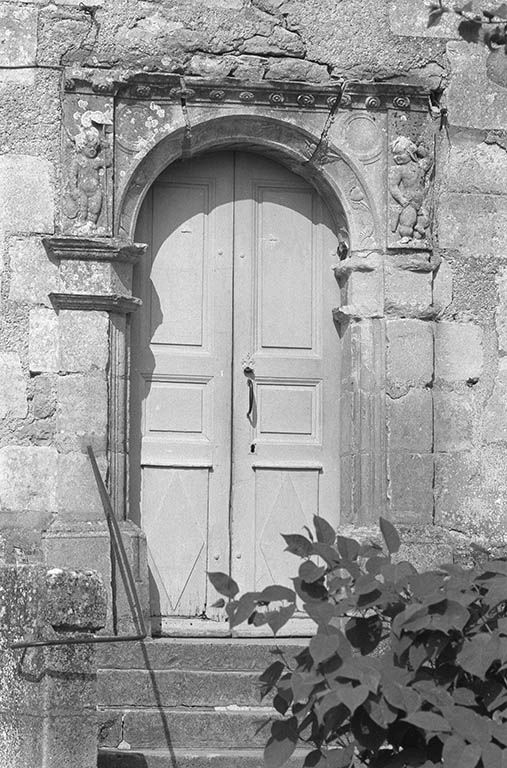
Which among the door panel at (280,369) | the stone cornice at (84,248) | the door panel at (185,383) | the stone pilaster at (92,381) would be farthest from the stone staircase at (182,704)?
the stone cornice at (84,248)

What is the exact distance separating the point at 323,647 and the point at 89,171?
3.81 meters

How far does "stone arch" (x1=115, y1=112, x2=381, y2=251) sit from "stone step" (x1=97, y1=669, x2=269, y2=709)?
7.57ft

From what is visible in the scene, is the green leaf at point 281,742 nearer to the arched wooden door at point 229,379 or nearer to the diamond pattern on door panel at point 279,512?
the arched wooden door at point 229,379

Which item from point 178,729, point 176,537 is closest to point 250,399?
point 176,537

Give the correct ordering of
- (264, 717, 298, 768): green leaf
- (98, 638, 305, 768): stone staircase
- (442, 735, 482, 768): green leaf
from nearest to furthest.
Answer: (442, 735, 482, 768): green leaf → (264, 717, 298, 768): green leaf → (98, 638, 305, 768): stone staircase

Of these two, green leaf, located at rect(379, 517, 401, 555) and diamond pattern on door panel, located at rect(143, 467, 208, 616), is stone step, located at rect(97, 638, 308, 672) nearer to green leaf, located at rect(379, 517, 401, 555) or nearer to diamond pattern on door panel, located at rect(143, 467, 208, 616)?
diamond pattern on door panel, located at rect(143, 467, 208, 616)

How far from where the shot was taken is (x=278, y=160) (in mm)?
6852

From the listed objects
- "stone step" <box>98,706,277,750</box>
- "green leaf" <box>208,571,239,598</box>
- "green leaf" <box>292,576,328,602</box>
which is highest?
"green leaf" <box>208,571,239,598</box>

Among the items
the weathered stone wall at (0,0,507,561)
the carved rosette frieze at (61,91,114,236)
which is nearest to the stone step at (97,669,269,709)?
the weathered stone wall at (0,0,507,561)

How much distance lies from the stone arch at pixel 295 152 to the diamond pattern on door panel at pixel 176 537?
4.72 feet

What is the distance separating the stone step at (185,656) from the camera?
18.6 feet

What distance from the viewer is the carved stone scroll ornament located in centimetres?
636

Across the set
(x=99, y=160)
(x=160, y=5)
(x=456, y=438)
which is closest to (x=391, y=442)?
(x=456, y=438)

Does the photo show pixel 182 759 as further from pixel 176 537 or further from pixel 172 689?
pixel 176 537
